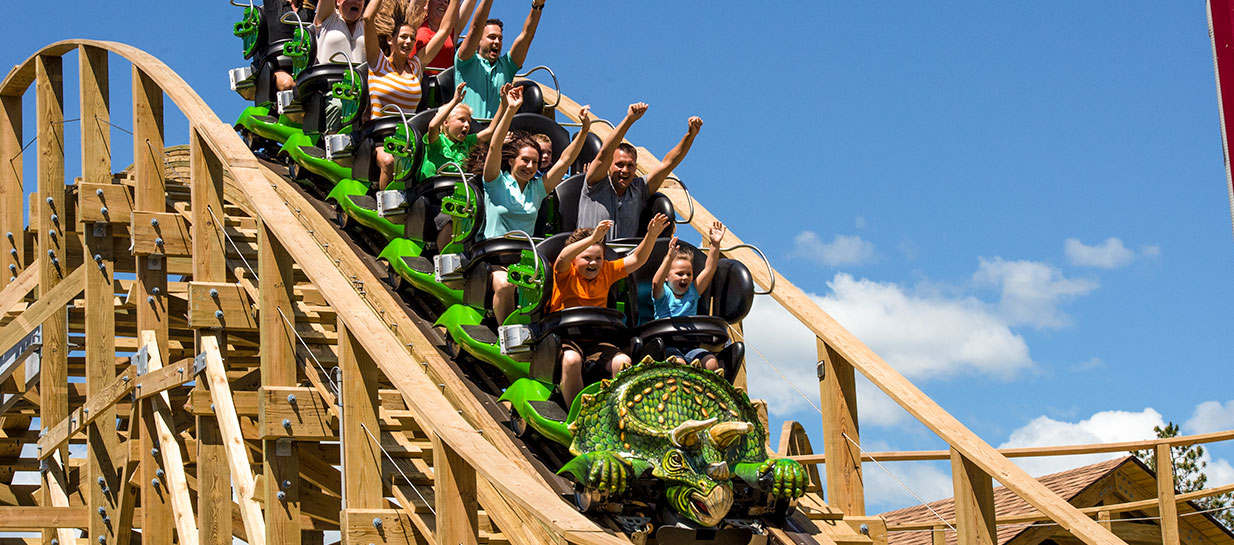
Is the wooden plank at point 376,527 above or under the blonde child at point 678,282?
under

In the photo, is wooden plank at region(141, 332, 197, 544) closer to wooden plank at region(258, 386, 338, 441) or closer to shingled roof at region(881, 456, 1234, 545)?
wooden plank at region(258, 386, 338, 441)

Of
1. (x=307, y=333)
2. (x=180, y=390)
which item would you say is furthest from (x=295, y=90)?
(x=307, y=333)

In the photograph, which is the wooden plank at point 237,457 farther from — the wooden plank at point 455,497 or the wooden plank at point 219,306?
the wooden plank at point 455,497

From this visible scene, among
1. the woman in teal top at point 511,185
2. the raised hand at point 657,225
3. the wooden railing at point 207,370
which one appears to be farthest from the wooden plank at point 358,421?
the woman in teal top at point 511,185

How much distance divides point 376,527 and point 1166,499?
336cm

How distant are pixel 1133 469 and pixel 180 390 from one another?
556 centimetres

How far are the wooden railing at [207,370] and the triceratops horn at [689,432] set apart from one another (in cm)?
52

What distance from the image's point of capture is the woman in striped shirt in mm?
8578

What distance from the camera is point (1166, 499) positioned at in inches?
255

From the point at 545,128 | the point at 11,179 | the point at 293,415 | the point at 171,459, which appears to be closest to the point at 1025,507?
the point at 545,128

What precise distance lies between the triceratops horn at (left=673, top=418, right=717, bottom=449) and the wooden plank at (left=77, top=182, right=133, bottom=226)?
3637 millimetres

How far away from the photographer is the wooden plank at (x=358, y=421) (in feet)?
17.8

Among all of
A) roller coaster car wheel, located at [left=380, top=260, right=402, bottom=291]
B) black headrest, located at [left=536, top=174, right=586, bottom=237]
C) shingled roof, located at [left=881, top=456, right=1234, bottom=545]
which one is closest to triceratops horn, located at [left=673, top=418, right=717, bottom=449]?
black headrest, located at [left=536, top=174, right=586, bottom=237]

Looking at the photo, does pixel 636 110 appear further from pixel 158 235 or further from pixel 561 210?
pixel 158 235
